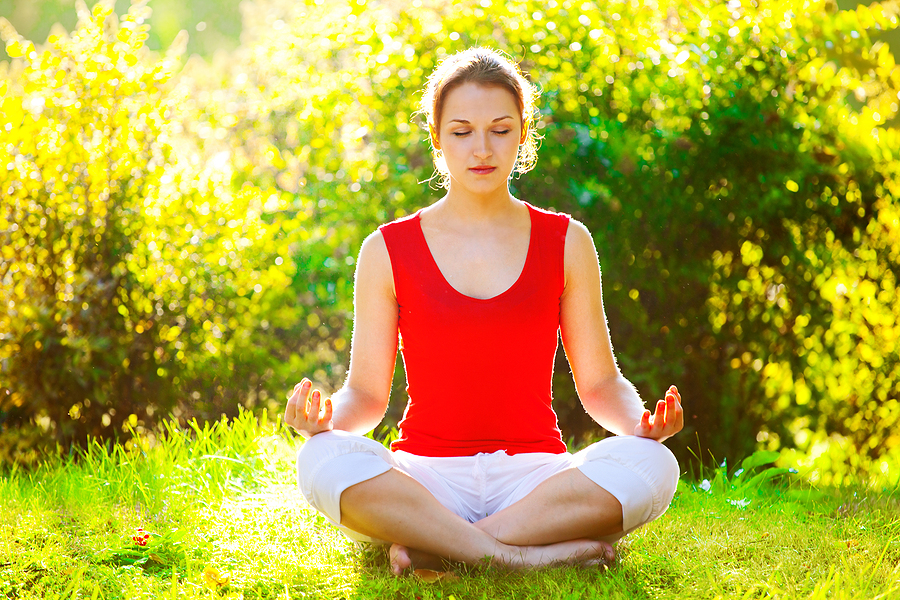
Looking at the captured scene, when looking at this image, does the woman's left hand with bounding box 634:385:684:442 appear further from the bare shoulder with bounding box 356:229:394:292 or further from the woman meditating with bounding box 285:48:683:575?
the bare shoulder with bounding box 356:229:394:292

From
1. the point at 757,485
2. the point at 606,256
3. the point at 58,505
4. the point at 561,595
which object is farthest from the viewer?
the point at 606,256

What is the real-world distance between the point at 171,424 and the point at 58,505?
2.75 ft

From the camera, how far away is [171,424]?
4305 mm

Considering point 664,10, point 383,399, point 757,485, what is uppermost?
point 664,10

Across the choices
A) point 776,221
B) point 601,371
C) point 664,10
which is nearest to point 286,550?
point 601,371

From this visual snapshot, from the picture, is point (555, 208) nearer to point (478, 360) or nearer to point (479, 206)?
point (479, 206)

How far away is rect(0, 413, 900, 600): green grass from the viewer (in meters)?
2.55

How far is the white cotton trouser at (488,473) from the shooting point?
2.54 m

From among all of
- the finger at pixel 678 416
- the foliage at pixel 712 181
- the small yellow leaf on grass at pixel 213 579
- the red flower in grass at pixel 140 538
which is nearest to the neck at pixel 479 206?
the finger at pixel 678 416

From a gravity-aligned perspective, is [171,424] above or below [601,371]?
below

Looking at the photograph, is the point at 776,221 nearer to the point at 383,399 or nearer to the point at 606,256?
the point at 606,256

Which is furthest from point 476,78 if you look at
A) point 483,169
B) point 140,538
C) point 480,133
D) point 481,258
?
point 140,538

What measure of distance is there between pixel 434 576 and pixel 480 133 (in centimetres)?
137

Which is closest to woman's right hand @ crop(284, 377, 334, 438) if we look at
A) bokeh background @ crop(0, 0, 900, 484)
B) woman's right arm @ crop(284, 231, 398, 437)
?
woman's right arm @ crop(284, 231, 398, 437)
